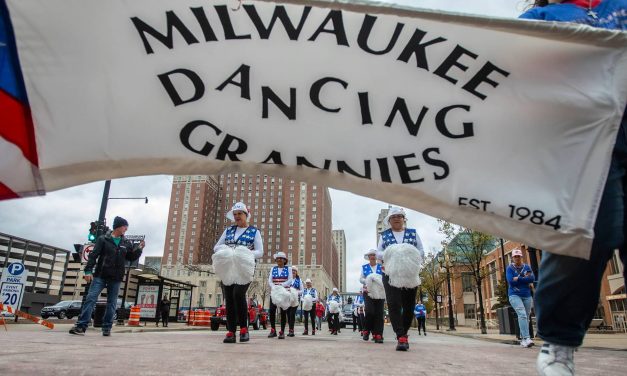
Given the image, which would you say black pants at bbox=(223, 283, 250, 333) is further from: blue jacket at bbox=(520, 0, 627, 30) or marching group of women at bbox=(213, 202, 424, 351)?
blue jacket at bbox=(520, 0, 627, 30)

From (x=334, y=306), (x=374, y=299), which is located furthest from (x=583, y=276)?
(x=334, y=306)

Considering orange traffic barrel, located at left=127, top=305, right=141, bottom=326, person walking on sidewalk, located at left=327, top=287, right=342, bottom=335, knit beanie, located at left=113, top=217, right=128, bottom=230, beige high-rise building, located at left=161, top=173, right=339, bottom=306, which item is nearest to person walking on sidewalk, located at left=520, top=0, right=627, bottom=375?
knit beanie, located at left=113, top=217, right=128, bottom=230

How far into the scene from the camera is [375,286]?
9047mm

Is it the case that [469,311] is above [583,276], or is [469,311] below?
below

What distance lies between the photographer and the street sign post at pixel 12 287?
11273mm

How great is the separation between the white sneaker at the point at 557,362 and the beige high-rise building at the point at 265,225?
4639 inches

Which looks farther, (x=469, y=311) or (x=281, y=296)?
(x=469, y=311)

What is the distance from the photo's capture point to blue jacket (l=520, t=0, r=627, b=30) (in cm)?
212

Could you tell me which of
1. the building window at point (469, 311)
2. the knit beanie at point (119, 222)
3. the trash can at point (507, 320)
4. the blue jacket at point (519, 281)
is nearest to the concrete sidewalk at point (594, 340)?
the trash can at point (507, 320)

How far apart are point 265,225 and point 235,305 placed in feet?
432

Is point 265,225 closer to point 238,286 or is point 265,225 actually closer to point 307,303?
point 307,303

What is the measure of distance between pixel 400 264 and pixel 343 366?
3.15m

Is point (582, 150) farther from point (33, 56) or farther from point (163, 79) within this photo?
point (33, 56)

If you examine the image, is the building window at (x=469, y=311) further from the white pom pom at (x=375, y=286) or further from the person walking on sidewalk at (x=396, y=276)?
the person walking on sidewalk at (x=396, y=276)
